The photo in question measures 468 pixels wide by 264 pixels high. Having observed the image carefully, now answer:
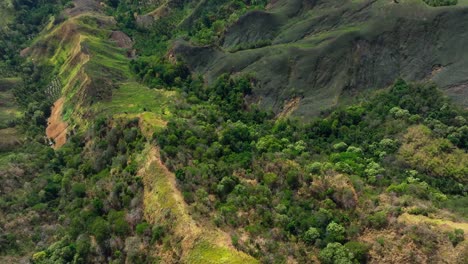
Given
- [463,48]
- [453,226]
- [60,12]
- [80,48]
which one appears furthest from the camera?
[60,12]

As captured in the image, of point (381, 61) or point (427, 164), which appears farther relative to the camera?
point (381, 61)

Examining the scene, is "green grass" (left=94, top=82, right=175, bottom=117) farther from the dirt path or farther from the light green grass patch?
the light green grass patch

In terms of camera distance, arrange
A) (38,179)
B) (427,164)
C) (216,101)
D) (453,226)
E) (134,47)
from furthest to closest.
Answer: (134,47) < (216,101) < (38,179) < (427,164) < (453,226)

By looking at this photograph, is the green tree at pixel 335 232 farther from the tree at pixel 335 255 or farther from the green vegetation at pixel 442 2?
the green vegetation at pixel 442 2

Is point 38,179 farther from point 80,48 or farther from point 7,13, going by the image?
point 7,13

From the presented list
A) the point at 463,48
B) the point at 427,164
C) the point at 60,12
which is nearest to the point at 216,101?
the point at 427,164

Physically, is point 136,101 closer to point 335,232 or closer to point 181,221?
point 181,221

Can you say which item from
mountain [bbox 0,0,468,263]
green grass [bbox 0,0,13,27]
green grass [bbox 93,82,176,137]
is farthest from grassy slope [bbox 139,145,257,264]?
green grass [bbox 0,0,13,27]

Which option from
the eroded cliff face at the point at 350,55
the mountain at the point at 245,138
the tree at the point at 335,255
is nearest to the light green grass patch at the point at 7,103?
the mountain at the point at 245,138
